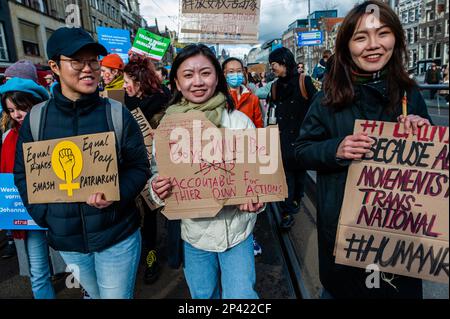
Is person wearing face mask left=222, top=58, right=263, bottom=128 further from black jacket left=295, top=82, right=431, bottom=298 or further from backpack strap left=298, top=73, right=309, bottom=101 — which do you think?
black jacket left=295, top=82, right=431, bottom=298

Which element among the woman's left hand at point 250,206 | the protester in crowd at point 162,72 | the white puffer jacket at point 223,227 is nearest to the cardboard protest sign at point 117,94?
the protester in crowd at point 162,72

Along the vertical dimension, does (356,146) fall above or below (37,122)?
below

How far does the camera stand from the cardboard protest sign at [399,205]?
120 cm

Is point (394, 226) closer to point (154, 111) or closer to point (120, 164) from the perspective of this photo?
point (120, 164)

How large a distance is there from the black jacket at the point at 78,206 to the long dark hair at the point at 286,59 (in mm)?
2326

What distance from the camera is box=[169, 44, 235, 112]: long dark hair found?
5.67 ft

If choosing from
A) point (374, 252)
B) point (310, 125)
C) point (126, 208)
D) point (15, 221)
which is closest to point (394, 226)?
point (374, 252)

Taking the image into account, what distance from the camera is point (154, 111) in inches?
120

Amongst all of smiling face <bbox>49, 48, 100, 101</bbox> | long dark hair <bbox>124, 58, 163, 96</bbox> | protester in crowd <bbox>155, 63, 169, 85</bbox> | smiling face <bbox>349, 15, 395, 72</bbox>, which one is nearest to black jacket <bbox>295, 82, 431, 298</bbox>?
smiling face <bbox>349, 15, 395, 72</bbox>

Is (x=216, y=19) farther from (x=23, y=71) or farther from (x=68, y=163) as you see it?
(x=68, y=163)

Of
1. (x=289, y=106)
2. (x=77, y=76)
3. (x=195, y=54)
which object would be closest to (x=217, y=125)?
(x=195, y=54)

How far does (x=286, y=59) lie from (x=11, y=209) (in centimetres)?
304

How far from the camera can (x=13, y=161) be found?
2232 millimetres

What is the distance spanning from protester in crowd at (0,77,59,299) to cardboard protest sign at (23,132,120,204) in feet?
2.57
